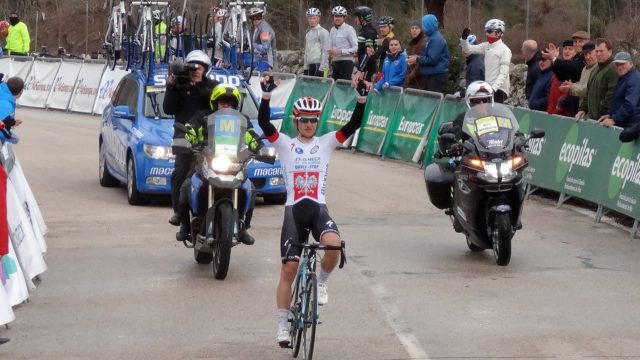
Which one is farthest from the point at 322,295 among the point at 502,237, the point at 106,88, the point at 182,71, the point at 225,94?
the point at 106,88

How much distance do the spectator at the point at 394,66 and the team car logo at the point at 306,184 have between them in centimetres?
1280

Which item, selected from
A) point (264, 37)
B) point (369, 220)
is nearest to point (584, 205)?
point (369, 220)

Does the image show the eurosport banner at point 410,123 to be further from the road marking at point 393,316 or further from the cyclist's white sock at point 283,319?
the cyclist's white sock at point 283,319

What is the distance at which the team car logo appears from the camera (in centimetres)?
1001

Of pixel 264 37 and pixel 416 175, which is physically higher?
pixel 264 37

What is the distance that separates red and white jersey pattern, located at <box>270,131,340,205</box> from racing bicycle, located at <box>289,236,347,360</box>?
60 cm

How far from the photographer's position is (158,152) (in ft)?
55.3

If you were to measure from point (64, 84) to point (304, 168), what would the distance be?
982 inches

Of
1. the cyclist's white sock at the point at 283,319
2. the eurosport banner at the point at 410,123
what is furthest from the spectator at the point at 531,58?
the cyclist's white sock at the point at 283,319

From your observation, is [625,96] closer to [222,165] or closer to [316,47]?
[222,165]

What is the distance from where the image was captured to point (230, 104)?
12648 millimetres

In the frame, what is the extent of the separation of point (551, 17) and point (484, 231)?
12240 millimetres

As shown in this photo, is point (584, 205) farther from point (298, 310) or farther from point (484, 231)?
point (298, 310)

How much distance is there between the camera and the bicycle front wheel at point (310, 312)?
880cm
